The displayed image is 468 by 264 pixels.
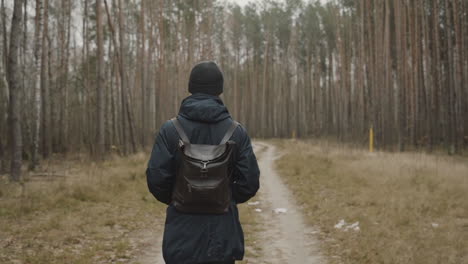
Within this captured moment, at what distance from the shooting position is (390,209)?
782cm

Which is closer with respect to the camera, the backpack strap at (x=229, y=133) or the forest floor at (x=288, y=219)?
the backpack strap at (x=229, y=133)

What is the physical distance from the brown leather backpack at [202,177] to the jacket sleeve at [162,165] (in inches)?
2.7

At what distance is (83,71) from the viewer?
25.1m

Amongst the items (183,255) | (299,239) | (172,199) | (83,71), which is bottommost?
(299,239)

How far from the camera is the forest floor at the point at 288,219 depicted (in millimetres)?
5684

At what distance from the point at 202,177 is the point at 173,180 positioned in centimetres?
25

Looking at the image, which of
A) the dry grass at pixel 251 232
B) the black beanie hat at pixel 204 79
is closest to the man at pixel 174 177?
the black beanie hat at pixel 204 79

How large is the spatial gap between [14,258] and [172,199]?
154 inches

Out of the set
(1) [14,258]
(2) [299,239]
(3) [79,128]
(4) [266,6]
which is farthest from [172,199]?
(4) [266,6]

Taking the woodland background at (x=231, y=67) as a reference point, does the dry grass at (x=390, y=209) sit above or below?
below

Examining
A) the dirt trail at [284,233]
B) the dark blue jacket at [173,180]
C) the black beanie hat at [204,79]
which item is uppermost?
the black beanie hat at [204,79]

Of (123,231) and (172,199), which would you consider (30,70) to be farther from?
(172,199)

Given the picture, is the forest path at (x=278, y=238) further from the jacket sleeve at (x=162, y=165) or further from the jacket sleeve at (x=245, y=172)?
the jacket sleeve at (x=162, y=165)

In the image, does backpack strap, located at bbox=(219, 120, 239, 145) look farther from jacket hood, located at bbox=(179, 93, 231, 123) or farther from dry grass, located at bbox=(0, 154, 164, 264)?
dry grass, located at bbox=(0, 154, 164, 264)
